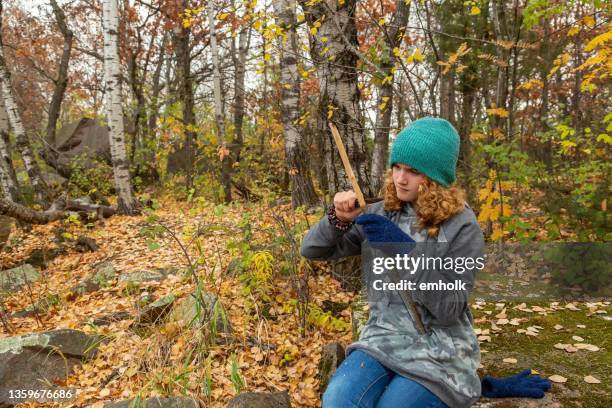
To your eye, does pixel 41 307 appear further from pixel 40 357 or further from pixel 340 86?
pixel 340 86

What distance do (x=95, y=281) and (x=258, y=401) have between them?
343 cm

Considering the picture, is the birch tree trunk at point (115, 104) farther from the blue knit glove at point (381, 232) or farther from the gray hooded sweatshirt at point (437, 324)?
the blue knit glove at point (381, 232)

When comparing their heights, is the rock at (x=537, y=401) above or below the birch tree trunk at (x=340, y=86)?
below

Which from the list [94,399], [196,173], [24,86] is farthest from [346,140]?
[24,86]

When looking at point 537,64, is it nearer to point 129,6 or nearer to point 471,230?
point 471,230

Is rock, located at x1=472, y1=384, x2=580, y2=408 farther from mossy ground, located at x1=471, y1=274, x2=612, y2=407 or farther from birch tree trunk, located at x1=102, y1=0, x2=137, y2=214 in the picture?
birch tree trunk, located at x1=102, y1=0, x2=137, y2=214

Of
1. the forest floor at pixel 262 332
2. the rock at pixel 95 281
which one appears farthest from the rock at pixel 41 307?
the rock at pixel 95 281

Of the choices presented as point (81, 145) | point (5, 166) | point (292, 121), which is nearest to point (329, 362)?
point (292, 121)

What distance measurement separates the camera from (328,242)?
6.70 ft

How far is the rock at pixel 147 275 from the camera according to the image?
4.69 metres

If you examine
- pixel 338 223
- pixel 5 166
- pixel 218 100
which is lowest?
pixel 338 223

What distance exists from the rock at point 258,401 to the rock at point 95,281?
3106 mm

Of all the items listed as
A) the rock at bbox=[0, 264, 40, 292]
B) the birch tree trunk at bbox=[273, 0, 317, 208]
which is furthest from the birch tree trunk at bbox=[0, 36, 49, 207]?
the birch tree trunk at bbox=[273, 0, 317, 208]

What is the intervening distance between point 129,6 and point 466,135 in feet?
35.0
